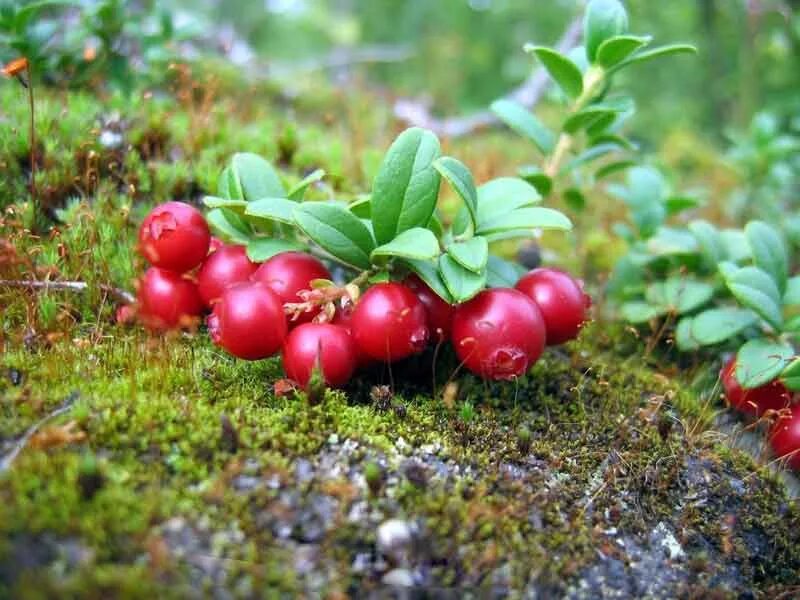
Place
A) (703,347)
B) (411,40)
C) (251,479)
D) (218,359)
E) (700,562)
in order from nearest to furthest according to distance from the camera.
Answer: (251,479), (700,562), (218,359), (703,347), (411,40)

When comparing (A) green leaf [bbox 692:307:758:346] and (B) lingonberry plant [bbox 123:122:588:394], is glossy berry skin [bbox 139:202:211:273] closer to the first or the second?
(B) lingonberry plant [bbox 123:122:588:394]

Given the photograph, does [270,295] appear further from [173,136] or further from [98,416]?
[173,136]

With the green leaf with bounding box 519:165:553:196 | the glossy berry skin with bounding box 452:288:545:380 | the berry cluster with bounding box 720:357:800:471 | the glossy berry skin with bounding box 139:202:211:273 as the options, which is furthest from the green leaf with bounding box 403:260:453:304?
the berry cluster with bounding box 720:357:800:471

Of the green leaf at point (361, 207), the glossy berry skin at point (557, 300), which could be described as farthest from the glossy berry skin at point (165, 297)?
the glossy berry skin at point (557, 300)

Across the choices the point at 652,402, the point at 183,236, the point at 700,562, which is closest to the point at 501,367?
the point at 652,402

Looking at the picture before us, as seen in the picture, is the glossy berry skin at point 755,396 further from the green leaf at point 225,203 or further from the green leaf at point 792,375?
the green leaf at point 225,203

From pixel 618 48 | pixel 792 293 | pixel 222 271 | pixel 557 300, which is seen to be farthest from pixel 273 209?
pixel 792 293
